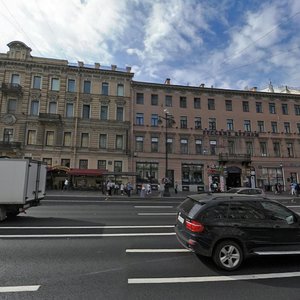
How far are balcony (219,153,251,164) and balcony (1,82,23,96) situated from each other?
97.6 feet

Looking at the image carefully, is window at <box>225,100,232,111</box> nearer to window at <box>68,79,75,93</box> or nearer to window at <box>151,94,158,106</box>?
window at <box>151,94,158,106</box>

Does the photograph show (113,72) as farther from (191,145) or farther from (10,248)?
(10,248)

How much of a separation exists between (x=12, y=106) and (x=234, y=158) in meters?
32.4

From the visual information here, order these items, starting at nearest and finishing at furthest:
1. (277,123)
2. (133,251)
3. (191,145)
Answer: (133,251), (191,145), (277,123)

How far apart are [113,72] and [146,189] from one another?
61.9ft

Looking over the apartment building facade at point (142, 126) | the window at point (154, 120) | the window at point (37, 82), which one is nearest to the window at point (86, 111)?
the apartment building facade at point (142, 126)

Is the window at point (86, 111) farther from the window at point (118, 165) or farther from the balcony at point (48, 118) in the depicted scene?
the window at point (118, 165)

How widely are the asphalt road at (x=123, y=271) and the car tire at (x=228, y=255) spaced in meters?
0.18

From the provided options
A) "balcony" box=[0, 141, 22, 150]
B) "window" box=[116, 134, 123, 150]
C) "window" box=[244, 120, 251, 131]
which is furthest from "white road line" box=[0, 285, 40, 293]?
"window" box=[244, 120, 251, 131]

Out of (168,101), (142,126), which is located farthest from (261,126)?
(142,126)

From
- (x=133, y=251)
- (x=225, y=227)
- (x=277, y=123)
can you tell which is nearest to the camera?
(x=225, y=227)

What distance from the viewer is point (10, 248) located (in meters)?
6.66

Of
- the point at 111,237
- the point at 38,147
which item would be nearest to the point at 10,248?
the point at 111,237

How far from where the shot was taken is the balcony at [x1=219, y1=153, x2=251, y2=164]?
3684 centimetres
